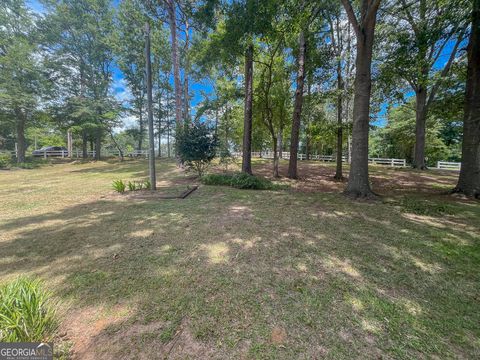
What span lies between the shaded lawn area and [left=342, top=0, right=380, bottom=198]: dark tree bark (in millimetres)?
1561

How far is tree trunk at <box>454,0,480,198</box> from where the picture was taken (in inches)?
223

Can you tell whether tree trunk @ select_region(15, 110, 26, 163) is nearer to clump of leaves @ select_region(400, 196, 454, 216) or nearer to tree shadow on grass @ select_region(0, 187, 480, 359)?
tree shadow on grass @ select_region(0, 187, 480, 359)

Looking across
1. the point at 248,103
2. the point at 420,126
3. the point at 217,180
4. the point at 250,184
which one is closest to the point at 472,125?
the point at 250,184

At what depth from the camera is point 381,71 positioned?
7.74 meters

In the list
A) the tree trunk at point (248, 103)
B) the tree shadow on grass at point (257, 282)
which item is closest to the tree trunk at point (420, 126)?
the tree trunk at point (248, 103)

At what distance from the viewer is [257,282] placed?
7.16ft

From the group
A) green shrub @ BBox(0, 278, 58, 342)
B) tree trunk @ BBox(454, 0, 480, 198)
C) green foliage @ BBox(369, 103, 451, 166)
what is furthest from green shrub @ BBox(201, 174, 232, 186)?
green foliage @ BBox(369, 103, 451, 166)

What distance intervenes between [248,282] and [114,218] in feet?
11.5

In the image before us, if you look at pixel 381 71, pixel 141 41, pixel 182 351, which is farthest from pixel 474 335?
pixel 141 41

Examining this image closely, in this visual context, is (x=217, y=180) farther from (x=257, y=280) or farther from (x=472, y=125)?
(x=472, y=125)

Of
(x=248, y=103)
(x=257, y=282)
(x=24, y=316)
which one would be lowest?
(x=257, y=282)

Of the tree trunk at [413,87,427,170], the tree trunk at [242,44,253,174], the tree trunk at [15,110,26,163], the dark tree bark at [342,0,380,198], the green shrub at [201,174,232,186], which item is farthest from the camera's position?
the tree trunk at [15,110,26,163]

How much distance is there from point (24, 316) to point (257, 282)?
1.96 metres

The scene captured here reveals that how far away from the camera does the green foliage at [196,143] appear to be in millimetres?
8508
